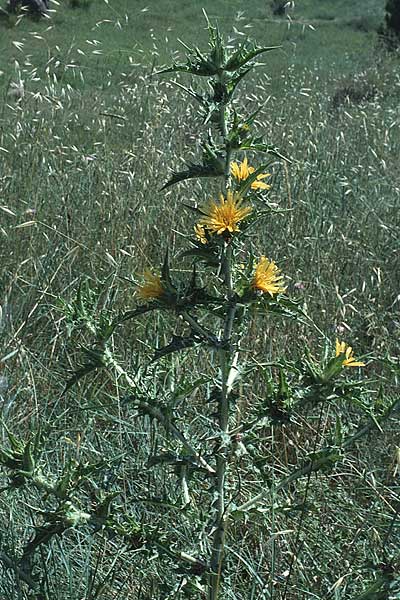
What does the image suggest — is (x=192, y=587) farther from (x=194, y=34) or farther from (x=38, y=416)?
(x=194, y=34)

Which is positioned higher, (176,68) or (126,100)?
(176,68)

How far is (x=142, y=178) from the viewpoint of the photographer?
126 inches

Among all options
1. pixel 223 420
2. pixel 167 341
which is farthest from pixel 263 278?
pixel 167 341

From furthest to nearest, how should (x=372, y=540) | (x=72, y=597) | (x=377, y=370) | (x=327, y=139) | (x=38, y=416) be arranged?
1. (x=327, y=139)
2. (x=377, y=370)
3. (x=38, y=416)
4. (x=372, y=540)
5. (x=72, y=597)

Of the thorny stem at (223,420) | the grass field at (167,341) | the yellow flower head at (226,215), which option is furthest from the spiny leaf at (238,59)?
the grass field at (167,341)

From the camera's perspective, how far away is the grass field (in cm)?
152

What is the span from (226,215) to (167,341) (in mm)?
1235

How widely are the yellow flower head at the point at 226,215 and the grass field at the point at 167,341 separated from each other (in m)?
0.28

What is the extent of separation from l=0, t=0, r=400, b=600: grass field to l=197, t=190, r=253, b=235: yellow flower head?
28 cm

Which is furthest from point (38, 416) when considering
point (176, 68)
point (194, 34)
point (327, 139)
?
point (194, 34)

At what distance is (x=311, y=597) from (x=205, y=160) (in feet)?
2.75

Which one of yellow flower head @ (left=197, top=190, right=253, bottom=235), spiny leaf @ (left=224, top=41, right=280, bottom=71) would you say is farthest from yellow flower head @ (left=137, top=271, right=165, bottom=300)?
spiny leaf @ (left=224, top=41, right=280, bottom=71)

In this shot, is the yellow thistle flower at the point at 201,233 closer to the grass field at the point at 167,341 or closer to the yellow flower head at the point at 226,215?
the yellow flower head at the point at 226,215

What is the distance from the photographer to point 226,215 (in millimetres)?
1188
